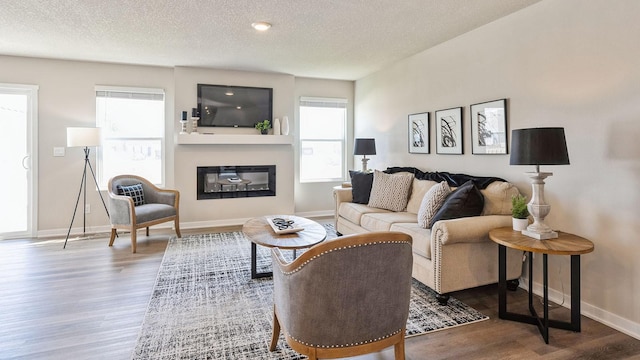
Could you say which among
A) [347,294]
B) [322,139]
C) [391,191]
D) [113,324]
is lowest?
[113,324]

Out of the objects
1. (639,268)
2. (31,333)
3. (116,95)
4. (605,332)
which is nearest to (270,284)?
(31,333)

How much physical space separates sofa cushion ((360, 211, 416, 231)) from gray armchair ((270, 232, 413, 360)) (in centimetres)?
175

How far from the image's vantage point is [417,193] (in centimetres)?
386

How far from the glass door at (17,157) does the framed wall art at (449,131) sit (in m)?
5.30

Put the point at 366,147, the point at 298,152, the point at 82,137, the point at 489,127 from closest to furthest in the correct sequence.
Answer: the point at 489,127, the point at 82,137, the point at 366,147, the point at 298,152

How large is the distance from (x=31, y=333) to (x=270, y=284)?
5.48 feet

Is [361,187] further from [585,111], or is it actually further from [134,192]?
[134,192]

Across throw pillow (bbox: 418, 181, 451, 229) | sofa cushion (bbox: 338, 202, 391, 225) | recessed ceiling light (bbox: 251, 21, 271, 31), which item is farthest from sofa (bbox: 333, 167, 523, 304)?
recessed ceiling light (bbox: 251, 21, 271, 31)

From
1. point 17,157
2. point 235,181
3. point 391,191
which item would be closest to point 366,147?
point 391,191

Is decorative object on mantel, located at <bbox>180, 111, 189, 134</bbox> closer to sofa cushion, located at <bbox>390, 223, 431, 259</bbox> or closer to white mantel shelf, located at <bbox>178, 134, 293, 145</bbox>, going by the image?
white mantel shelf, located at <bbox>178, 134, 293, 145</bbox>

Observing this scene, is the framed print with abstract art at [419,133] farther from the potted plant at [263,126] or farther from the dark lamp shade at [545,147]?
the potted plant at [263,126]

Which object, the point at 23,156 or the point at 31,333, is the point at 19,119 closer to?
the point at 23,156

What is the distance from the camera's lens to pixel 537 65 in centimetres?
282

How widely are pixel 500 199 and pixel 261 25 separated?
9.00ft
